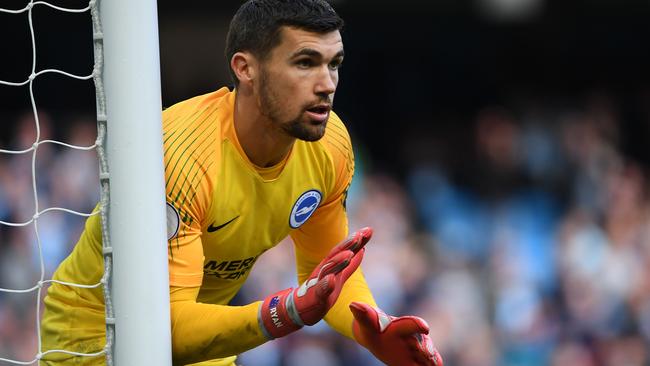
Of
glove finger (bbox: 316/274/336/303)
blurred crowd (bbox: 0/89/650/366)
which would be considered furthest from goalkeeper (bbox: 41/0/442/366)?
blurred crowd (bbox: 0/89/650/366)

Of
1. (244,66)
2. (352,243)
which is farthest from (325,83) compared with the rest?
(352,243)

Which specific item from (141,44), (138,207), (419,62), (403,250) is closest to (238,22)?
(141,44)

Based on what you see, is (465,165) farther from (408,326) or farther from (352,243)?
(352,243)

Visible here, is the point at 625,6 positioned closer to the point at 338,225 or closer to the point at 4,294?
the point at 4,294

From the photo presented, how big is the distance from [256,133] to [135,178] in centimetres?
62

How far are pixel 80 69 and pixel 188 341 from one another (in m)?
8.04

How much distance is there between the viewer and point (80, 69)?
36.4ft

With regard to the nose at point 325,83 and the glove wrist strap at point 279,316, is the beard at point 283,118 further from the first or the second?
the glove wrist strap at point 279,316

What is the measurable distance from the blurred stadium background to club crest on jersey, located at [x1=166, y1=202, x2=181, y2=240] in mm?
4237

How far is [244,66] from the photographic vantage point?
3824 mm

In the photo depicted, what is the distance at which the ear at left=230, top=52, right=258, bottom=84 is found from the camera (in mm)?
3789

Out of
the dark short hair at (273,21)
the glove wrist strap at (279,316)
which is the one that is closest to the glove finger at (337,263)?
the glove wrist strap at (279,316)

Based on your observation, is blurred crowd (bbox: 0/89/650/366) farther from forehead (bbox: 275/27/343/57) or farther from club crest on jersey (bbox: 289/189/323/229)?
forehead (bbox: 275/27/343/57)

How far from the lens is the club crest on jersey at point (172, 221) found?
3545 millimetres
